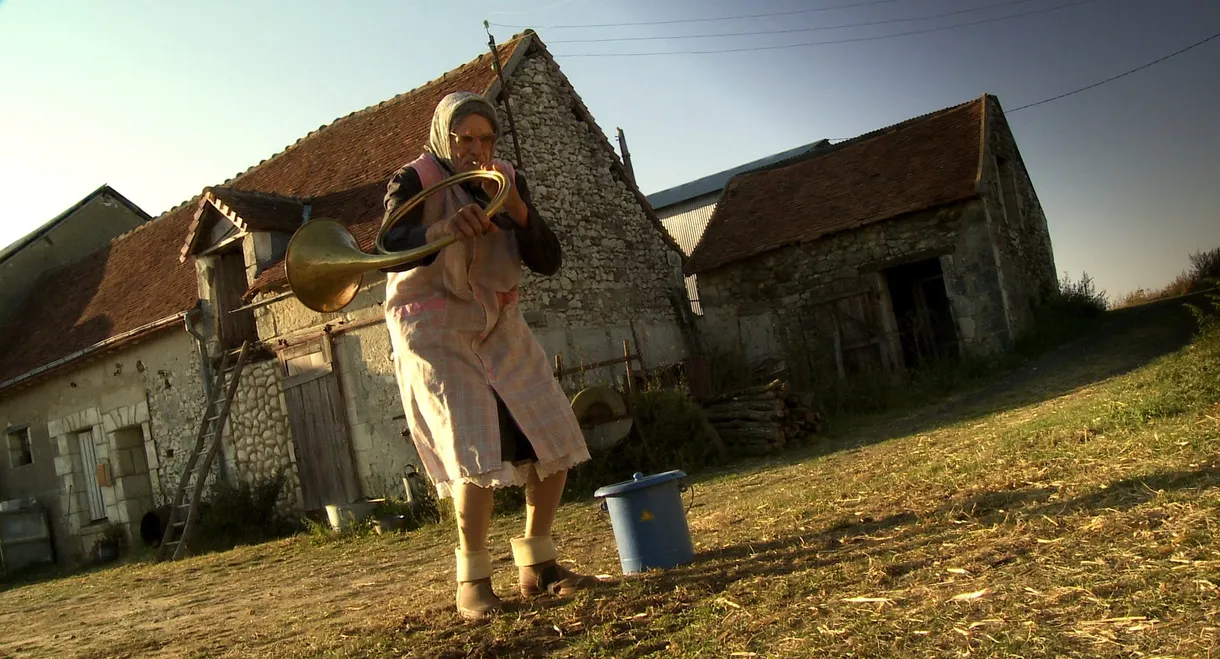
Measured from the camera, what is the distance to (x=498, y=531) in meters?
7.71

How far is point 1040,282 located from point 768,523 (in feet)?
46.1

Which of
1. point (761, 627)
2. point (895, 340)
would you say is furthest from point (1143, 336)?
point (761, 627)

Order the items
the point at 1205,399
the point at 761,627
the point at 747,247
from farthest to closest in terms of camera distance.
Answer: the point at 747,247
the point at 1205,399
the point at 761,627

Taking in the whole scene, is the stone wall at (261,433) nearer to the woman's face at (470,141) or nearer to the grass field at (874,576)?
the grass field at (874,576)

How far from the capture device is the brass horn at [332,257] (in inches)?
136

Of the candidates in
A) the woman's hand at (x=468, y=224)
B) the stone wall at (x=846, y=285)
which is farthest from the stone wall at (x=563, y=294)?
the woman's hand at (x=468, y=224)

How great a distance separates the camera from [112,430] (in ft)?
50.0

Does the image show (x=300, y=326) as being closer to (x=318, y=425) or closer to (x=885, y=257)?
(x=318, y=425)

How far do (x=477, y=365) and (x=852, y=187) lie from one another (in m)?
13.7

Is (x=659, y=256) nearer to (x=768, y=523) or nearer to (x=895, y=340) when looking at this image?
(x=895, y=340)

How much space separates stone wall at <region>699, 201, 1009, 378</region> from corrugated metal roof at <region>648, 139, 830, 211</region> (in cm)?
1195

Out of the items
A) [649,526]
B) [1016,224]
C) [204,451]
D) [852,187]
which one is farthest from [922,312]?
[649,526]

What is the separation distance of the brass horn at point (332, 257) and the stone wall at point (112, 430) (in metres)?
11.3

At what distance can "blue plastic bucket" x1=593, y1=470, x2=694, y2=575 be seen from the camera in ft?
13.0
